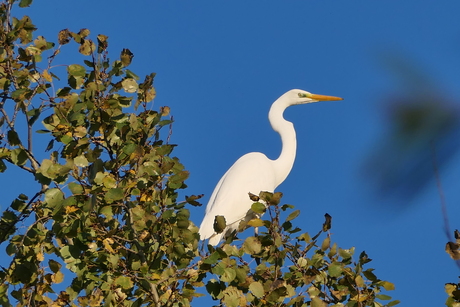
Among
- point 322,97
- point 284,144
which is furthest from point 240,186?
point 322,97

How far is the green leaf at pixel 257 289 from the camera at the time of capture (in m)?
2.58

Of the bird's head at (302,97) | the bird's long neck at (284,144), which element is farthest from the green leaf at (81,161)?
the bird's head at (302,97)

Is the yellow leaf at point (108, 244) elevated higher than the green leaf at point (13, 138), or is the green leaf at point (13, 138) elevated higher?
the green leaf at point (13, 138)

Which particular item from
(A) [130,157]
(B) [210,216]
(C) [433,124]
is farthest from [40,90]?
(B) [210,216]

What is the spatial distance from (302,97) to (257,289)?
5.19 m

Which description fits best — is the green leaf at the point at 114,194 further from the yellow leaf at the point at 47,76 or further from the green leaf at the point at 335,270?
the green leaf at the point at 335,270

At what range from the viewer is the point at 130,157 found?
2.72 meters

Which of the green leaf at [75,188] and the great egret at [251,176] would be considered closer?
the green leaf at [75,188]

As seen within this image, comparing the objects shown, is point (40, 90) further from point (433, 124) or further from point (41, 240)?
point (433, 124)

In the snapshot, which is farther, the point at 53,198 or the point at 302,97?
the point at 302,97

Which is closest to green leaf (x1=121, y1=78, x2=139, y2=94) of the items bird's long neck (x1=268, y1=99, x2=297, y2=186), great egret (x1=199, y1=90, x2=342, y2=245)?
great egret (x1=199, y1=90, x2=342, y2=245)

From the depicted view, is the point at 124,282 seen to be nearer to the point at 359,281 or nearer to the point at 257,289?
the point at 257,289

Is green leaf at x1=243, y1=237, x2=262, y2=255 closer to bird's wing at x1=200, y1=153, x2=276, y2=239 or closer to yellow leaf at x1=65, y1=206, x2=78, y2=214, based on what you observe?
yellow leaf at x1=65, y1=206, x2=78, y2=214

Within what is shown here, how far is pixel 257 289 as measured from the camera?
259 cm
